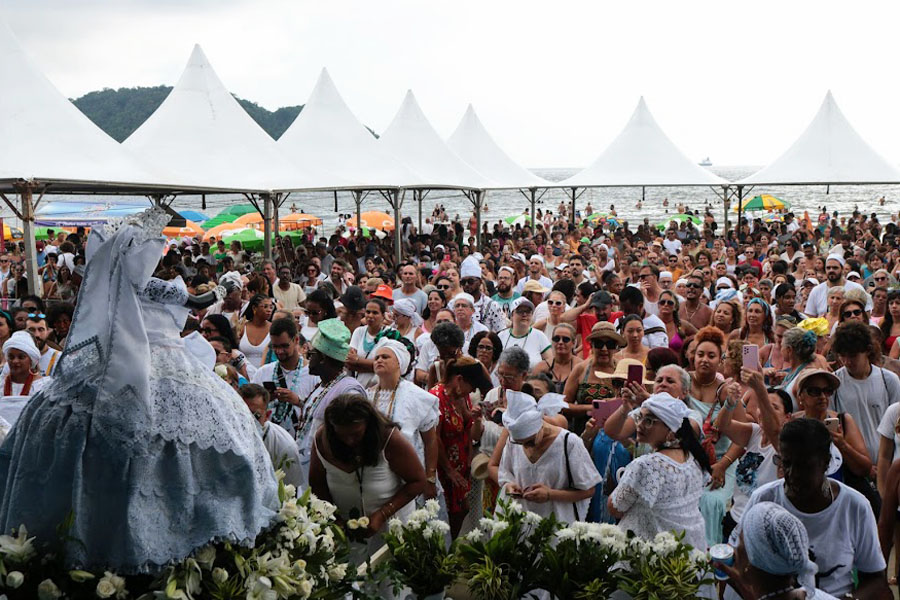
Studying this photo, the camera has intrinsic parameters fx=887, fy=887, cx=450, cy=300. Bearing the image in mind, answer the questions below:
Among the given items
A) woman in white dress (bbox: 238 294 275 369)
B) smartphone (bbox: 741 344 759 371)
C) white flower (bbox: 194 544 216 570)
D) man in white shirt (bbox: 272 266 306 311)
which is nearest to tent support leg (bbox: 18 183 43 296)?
man in white shirt (bbox: 272 266 306 311)

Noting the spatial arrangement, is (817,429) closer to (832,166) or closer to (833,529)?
(833,529)

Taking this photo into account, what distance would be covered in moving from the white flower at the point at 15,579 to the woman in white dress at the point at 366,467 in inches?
76.0

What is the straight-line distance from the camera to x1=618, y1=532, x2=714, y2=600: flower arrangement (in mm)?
3395

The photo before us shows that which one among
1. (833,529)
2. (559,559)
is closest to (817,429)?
Result: (833,529)

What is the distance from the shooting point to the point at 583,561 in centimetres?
360

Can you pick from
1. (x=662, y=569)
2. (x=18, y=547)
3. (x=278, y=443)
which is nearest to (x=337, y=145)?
(x=278, y=443)

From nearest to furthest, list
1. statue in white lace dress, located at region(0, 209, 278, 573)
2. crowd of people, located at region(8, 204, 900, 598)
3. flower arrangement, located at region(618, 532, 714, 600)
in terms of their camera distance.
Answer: statue in white lace dress, located at region(0, 209, 278, 573), flower arrangement, located at region(618, 532, 714, 600), crowd of people, located at region(8, 204, 900, 598)

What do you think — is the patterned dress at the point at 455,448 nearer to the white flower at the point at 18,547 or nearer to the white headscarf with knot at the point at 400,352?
the white headscarf with knot at the point at 400,352

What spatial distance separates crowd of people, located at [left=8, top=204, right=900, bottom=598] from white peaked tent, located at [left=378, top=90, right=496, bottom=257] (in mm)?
15154

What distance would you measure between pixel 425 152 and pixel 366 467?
21442mm

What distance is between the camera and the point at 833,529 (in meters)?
3.63

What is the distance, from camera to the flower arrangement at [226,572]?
252 cm

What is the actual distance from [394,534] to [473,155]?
26413mm

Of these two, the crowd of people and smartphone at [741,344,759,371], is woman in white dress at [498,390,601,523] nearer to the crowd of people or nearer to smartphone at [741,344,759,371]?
the crowd of people
